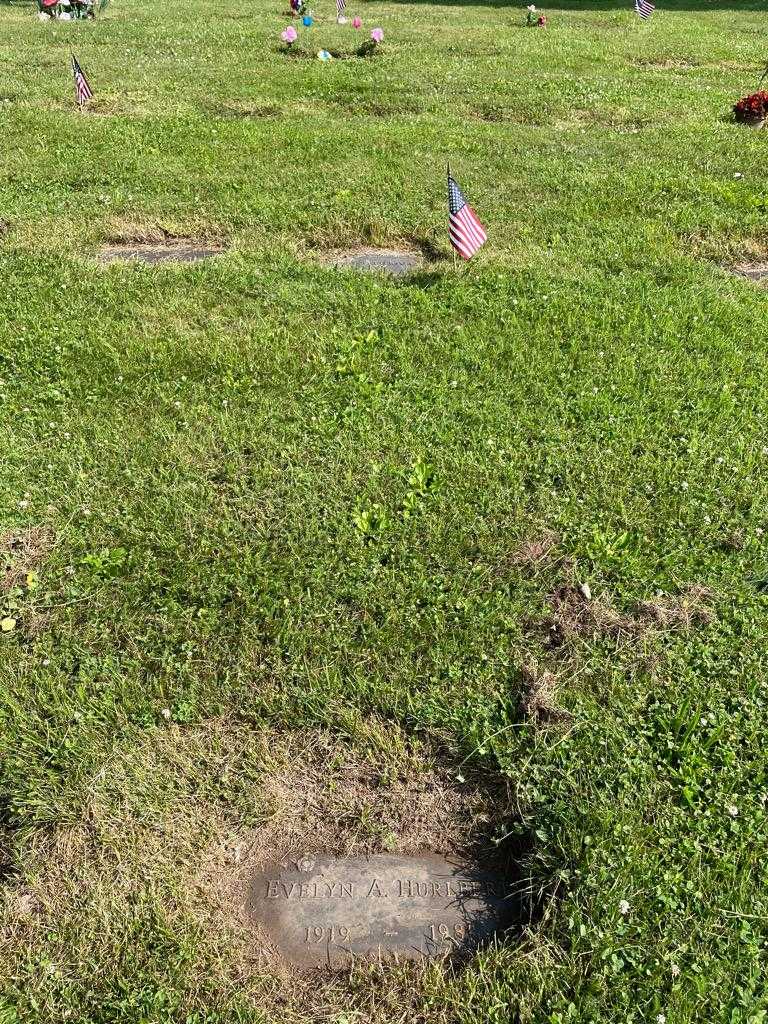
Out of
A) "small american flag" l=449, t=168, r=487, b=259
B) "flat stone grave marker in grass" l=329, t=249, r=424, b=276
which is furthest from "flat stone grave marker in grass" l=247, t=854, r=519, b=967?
"flat stone grave marker in grass" l=329, t=249, r=424, b=276

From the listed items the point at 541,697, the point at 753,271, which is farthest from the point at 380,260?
the point at 541,697

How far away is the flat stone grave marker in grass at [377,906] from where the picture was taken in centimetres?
263

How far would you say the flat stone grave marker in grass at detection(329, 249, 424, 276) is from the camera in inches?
259

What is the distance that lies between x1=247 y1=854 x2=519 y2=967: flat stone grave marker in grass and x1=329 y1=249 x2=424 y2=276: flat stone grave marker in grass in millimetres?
5005

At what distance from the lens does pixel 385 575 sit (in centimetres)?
379

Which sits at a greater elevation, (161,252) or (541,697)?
(161,252)

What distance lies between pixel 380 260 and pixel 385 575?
13.1ft

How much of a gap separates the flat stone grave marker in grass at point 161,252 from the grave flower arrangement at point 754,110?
25.2 feet

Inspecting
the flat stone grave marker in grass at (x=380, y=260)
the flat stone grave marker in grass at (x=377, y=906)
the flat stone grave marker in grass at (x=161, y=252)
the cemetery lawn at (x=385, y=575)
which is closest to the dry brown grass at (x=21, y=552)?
the cemetery lawn at (x=385, y=575)

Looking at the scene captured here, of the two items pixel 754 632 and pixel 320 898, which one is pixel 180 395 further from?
pixel 754 632

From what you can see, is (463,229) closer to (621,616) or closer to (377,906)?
(621,616)

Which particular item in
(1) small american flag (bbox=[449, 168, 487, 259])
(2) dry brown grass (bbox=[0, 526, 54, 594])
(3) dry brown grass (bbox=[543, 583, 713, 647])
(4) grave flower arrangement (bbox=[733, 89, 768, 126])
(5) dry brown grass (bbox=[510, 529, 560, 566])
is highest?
(4) grave flower arrangement (bbox=[733, 89, 768, 126])

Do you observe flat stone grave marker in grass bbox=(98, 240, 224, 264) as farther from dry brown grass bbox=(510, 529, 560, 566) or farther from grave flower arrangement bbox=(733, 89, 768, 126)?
grave flower arrangement bbox=(733, 89, 768, 126)

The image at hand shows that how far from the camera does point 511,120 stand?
10523 millimetres
